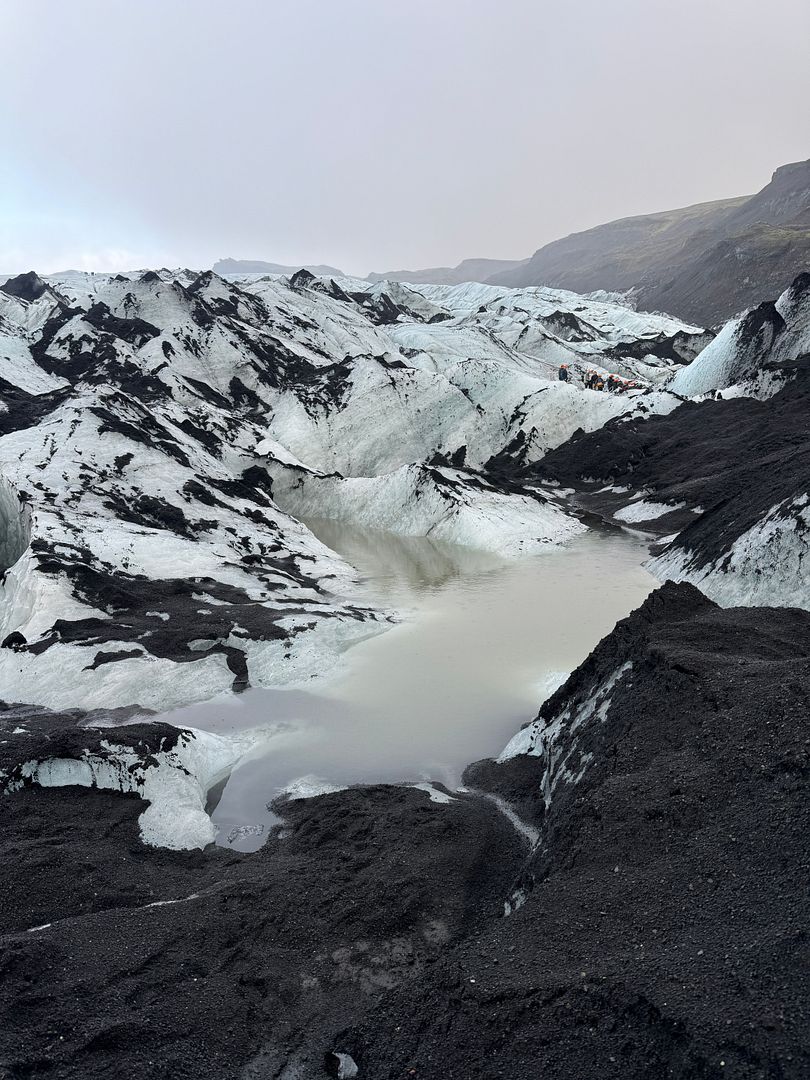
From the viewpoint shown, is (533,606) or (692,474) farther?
(692,474)

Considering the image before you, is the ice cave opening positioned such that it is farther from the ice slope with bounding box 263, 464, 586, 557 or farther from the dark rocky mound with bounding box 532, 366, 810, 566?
the dark rocky mound with bounding box 532, 366, 810, 566

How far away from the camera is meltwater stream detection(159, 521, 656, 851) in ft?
40.4

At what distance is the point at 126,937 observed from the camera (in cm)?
697

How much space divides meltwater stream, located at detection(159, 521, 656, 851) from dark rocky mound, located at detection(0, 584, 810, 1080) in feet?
7.27

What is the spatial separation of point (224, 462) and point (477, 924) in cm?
3367

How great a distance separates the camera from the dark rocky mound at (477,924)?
16.2 ft

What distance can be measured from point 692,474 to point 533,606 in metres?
18.5

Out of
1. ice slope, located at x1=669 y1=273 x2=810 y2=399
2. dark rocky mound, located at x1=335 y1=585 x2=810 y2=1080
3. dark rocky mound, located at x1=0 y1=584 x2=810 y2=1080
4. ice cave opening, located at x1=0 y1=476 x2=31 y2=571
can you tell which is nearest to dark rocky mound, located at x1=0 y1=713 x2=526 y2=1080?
dark rocky mound, located at x1=0 y1=584 x2=810 y2=1080

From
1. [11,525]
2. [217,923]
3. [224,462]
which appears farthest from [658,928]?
[224,462]

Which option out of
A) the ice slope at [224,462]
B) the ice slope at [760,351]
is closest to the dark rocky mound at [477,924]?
the ice slope at [224,462]

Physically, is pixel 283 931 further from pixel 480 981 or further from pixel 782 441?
pixel 782 441

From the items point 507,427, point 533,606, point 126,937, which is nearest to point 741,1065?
point 126,937

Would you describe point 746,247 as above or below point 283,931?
above

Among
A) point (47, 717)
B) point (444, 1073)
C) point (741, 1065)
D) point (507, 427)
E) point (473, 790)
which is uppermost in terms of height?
point (507, 427)
